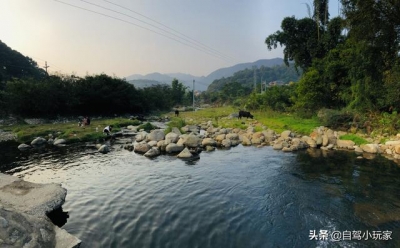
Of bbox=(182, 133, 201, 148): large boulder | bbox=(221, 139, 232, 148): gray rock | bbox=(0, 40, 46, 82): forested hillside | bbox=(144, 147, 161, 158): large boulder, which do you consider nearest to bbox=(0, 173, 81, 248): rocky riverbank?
bbox=(144, 147, 161, 158): large boulder

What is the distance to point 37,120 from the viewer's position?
3656 centimetres

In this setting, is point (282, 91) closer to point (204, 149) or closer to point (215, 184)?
point (204, 149)

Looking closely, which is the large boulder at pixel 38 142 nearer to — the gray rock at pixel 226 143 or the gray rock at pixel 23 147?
the gray rock at pixel 23 147

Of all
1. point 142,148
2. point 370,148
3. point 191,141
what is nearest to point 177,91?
point 191,141

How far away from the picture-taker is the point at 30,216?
6.73 metres

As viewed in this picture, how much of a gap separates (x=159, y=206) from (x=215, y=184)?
10.3ft

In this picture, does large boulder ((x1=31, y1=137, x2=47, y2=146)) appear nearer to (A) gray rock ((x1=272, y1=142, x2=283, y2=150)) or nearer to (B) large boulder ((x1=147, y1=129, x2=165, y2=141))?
(B) large boulder ((x1=147, y1=129, x2=165, y2=141))

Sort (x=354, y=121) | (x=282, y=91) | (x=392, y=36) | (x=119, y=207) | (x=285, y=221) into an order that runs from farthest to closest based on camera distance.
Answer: (x=282, y=91)
(x=354, y=121)
(x=392, y=36)
(x=119, y=207)
(x=285, y=221)

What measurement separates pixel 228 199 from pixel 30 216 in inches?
249

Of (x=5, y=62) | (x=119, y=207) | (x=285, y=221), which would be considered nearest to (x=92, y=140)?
(x=119, y=207)

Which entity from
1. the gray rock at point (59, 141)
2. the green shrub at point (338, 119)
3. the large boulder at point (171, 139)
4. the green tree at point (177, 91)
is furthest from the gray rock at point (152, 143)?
the green tree at point (177, 91)

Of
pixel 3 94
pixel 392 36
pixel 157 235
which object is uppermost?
pixel 392 36

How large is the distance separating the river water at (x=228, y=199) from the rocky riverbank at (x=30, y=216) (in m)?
0.72

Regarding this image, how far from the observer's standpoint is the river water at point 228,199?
282 inches
